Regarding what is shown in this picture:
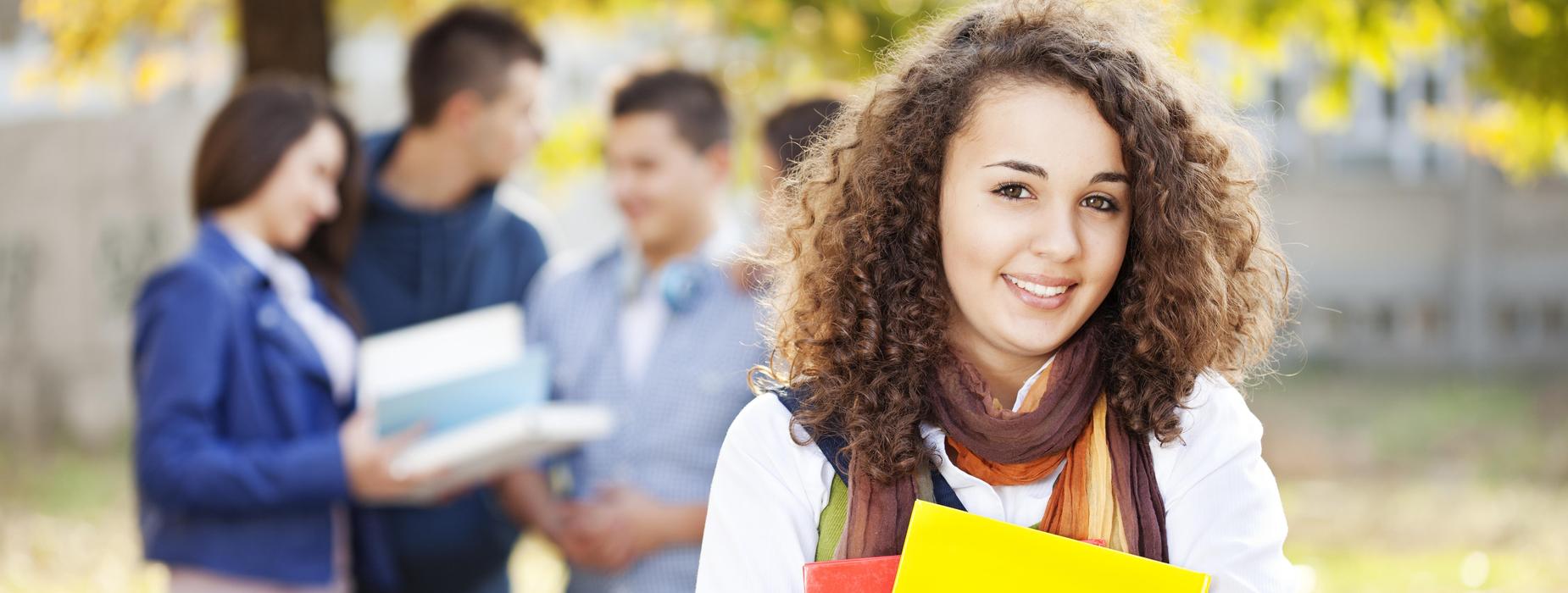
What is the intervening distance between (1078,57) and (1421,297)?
43.7 feet

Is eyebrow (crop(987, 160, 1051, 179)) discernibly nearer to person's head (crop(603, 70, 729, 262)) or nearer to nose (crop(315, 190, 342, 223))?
person's head (crop(603, 70, 729, 262))

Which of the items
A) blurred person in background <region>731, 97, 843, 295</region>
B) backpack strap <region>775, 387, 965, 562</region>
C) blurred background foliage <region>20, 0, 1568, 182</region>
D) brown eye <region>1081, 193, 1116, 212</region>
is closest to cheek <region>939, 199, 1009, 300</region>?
brown eye <region>1081, 193, 1116, 212</region>

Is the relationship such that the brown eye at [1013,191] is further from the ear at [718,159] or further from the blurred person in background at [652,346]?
the ear at [718,159]

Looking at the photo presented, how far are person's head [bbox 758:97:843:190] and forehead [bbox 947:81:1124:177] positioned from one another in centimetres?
155

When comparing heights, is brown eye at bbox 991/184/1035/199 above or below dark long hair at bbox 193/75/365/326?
above

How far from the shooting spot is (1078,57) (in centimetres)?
156

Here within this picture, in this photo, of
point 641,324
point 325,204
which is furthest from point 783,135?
point 325,204

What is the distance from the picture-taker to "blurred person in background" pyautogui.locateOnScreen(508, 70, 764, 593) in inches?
119

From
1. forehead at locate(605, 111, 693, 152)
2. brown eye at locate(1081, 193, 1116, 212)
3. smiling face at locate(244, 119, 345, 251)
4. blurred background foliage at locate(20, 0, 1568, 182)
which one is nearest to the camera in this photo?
brown eye at locate(1081, 193, 1116, 212)

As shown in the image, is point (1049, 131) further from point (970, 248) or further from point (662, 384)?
point (662, 384)

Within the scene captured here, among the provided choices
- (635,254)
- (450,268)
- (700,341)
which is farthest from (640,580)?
(450,268)

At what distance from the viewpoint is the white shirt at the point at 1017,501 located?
1488 mm

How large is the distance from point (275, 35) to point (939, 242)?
12.2 feet

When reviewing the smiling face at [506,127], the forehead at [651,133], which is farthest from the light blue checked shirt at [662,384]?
the smiling face at [506,127]
